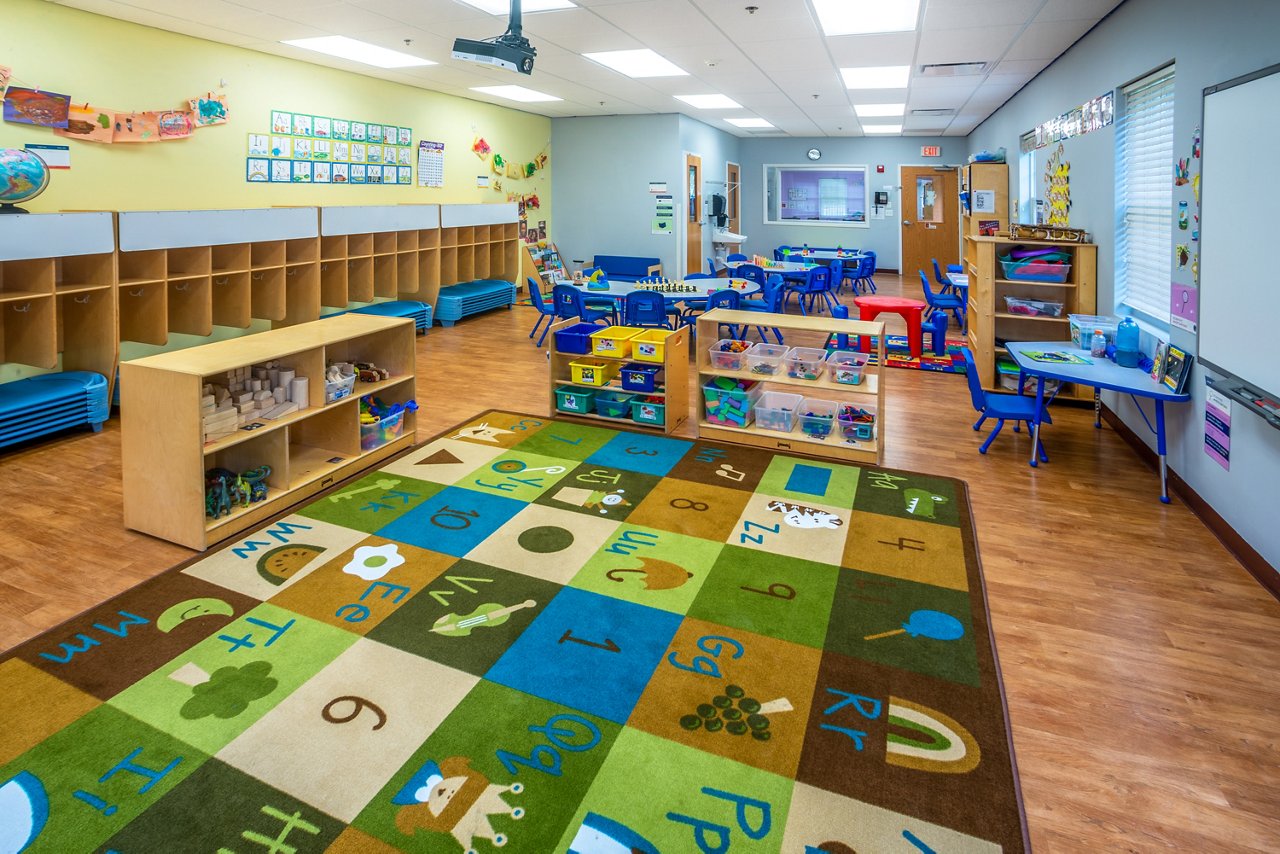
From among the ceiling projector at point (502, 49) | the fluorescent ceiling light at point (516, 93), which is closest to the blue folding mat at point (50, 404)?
the ceiling projector at point (502, 49)

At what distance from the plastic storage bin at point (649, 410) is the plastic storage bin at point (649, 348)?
1.04 feet

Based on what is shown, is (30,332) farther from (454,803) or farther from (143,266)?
(454,803)

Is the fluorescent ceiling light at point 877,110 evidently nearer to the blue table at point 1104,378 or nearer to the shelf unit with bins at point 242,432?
the blue table at point 1104,378

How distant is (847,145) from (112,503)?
1484 centimetres

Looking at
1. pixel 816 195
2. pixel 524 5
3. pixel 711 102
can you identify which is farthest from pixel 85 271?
pixel 816 195

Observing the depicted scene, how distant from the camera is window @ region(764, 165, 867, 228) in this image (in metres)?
15.7

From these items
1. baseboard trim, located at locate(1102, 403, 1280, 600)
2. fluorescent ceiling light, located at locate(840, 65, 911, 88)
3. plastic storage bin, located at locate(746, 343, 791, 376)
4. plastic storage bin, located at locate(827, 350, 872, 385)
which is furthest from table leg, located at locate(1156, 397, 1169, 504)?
fluorescent ceiling light, located at locate(840, 65, 911, 88)

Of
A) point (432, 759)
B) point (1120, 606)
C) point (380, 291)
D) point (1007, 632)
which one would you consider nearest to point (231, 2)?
point (380, 291)

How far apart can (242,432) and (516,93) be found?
23.9 ft

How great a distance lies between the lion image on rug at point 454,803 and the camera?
6.61ft

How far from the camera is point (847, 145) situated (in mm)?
15336

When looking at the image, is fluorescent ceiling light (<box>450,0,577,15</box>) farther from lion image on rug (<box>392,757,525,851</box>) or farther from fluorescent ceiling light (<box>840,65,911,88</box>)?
lion image on rug (<box>392,757,525,851</box>)

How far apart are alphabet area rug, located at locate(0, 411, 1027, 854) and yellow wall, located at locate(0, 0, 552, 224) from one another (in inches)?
157

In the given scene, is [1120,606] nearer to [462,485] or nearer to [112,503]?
[462,485]
